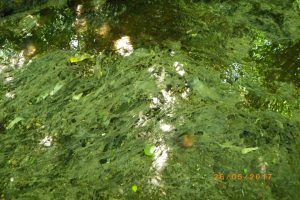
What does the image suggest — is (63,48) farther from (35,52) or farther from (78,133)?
(78,133)

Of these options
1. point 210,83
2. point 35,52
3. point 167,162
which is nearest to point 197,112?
point 210,83

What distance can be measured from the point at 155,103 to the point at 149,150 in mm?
505

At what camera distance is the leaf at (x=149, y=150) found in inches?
100

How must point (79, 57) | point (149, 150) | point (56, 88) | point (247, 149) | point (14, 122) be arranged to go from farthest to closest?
point (79, 57) → point (56, 88) → point (14, 122) → point (149, 150) → point (247, 149)

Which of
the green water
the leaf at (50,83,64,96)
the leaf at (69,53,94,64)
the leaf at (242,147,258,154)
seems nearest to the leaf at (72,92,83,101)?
the green water

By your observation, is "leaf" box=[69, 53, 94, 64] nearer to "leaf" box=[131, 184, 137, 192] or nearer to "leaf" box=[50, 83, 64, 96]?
"leaf" box=[50, 83, 64, 96]

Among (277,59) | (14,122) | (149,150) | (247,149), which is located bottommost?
(14,122)

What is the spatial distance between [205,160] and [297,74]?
4.41ft

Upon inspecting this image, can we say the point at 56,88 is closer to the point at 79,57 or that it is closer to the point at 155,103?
the point at 79,57

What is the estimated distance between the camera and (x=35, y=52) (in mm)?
3754
